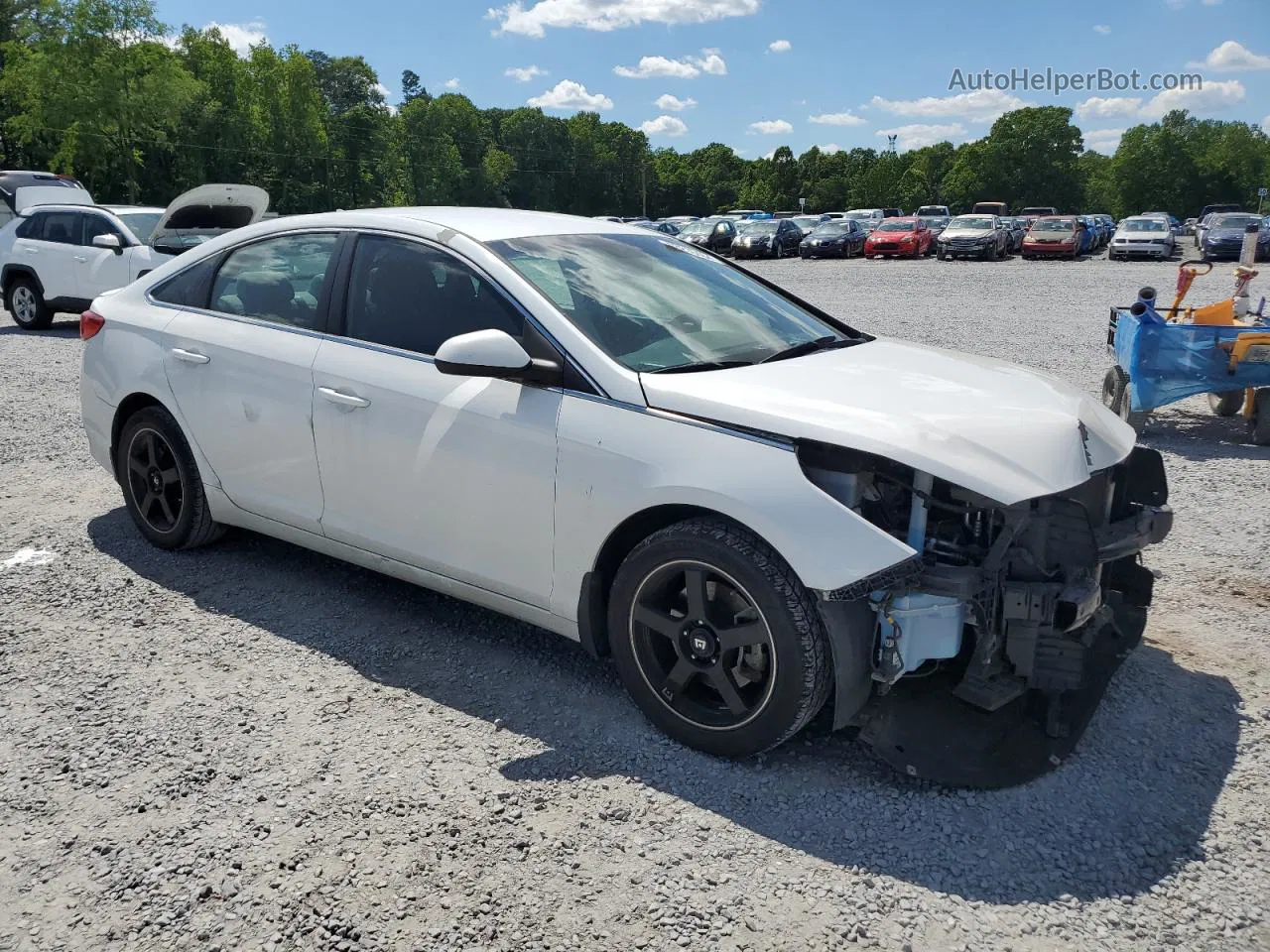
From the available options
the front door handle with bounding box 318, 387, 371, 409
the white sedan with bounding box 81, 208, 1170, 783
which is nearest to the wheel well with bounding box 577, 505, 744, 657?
the white sedan with bounding box 81, 208, 1170, 783

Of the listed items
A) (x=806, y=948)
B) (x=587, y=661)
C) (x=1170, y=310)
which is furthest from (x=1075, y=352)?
(x=806, y=948)

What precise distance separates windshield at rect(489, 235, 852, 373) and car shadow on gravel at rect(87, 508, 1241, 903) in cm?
128

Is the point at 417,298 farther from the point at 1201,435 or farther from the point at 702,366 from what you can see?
the point at 1201,435

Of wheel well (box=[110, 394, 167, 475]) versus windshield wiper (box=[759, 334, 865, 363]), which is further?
wheel well (box=[110, 394, 167, 475])

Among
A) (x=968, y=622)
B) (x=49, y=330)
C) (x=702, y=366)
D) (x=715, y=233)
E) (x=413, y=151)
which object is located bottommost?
(x=968, y=622)

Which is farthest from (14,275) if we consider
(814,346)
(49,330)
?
(814,346)

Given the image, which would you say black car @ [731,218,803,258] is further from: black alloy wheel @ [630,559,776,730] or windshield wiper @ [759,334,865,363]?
black alloy wheel @ [630,559,776,730]

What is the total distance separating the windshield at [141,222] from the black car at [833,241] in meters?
28.0

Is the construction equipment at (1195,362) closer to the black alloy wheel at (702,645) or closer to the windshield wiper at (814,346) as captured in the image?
the windshield wiper at (814,346)

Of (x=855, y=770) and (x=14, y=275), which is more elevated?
(x=14, y=275)

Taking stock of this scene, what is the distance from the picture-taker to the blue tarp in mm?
7191

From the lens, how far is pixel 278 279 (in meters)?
4.41

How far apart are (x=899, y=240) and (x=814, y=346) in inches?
1359

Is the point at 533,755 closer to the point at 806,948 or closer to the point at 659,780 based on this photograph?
the point at 659,780
